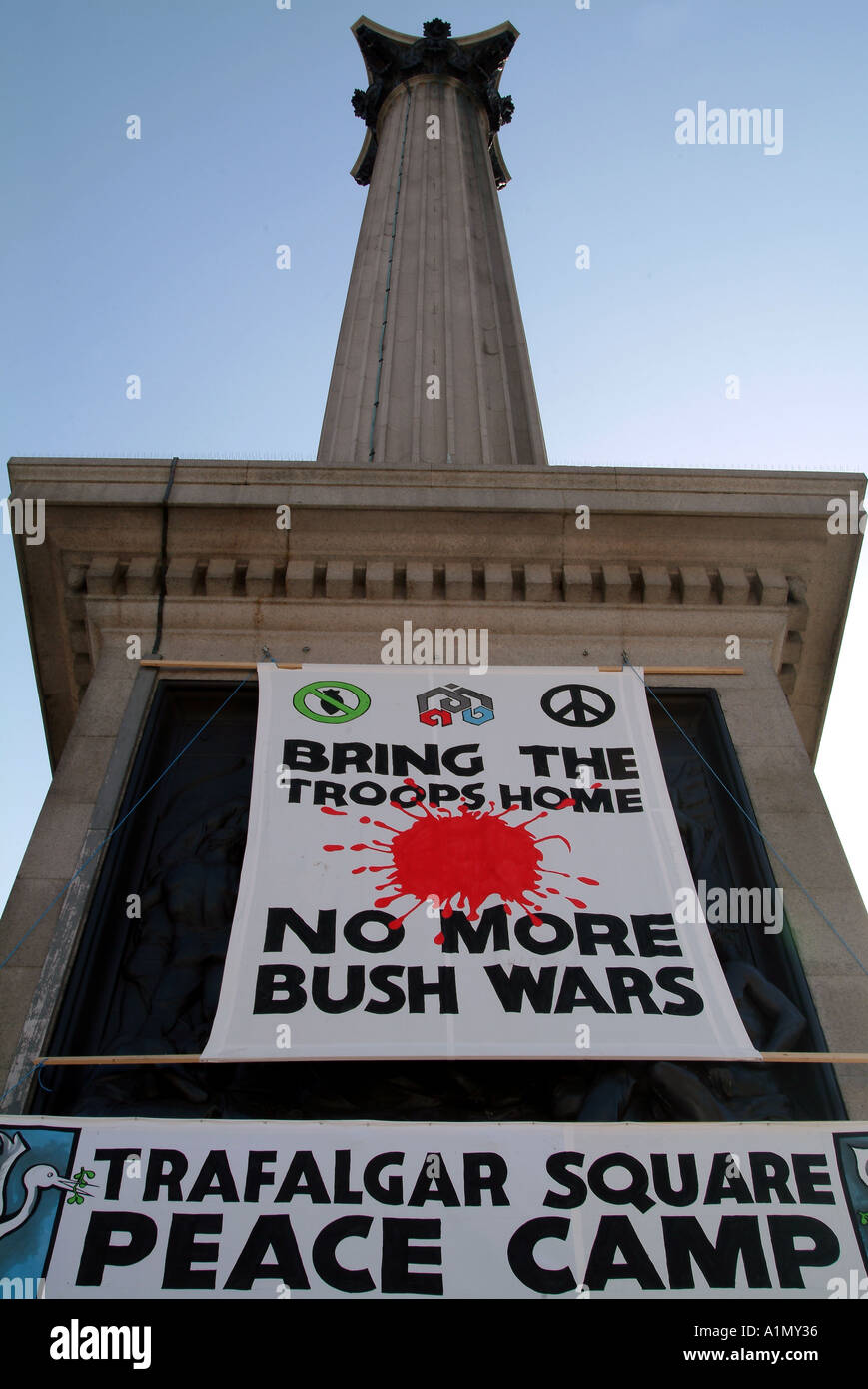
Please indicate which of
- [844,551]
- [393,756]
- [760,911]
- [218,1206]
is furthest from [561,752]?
[218,1206]

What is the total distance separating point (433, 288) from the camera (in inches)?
744

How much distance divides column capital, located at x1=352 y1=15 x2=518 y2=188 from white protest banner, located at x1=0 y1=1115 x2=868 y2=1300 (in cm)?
2611

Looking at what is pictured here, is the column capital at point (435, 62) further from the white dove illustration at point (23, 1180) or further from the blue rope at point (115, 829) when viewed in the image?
the white dove illustration at point (23, 1180)

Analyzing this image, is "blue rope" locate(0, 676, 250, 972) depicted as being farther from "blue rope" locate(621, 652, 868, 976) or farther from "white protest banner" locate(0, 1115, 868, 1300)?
"blue rope" locate(621, 652, 868, 976)

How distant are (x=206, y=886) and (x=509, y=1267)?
3.81 metres

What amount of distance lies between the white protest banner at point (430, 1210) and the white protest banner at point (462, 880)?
615 millimetres

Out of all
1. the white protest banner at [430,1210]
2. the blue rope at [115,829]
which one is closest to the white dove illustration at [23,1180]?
the white protest banner at [430,1210]

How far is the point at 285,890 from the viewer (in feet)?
Answer: 27.1

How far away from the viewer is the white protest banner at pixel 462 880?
290 inches

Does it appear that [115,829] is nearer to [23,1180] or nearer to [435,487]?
[23,1180]

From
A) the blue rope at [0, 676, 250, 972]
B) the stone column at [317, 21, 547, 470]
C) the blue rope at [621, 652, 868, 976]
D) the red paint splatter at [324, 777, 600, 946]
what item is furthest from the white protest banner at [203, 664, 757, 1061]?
the stone column at [317, 21, 547, 470]

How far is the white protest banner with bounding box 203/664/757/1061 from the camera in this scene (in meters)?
7.36

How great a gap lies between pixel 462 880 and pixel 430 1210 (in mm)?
2516
